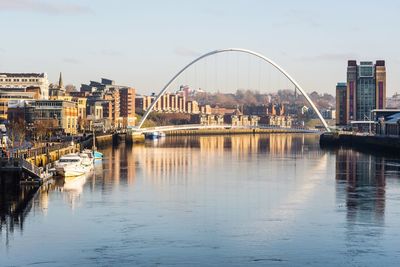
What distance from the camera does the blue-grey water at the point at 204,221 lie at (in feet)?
73.4

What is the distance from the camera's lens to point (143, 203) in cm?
3269

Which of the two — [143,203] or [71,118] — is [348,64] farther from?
[143,203]

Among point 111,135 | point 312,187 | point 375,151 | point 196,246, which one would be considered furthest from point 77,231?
point 111,135

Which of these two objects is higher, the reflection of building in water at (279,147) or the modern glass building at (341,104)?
the modern glass building at (341,104)

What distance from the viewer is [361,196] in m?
35.0

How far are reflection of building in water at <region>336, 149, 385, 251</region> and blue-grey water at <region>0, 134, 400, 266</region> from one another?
0.04 metres

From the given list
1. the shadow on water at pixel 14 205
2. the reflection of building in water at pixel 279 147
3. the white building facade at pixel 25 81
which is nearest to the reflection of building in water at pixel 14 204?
the shadow on water at pixel 14 205

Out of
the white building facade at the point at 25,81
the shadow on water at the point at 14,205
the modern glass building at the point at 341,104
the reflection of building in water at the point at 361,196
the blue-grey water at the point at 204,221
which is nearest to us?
the blue-grey water at the point at 204,221

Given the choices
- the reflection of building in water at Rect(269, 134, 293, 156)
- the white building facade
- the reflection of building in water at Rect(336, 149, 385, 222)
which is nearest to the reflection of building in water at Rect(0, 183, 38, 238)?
the reflection of building in water at Rect(336, 149, 385, 222)

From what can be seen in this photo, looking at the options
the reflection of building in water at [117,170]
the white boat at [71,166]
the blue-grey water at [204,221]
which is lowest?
the blue-grey water at [204,221]

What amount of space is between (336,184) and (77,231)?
716 inches

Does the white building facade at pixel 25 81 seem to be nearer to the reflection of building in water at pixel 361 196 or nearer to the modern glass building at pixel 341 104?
the modern glass building at pixel 341 104

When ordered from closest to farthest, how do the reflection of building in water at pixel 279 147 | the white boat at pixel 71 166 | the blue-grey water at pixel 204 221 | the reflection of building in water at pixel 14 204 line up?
the blue-grey water at pixel 204 221, the reflection of building in water at pixel 14 204, the white boat at pixel 71 166, the reflection of building in water at pixel 279 147

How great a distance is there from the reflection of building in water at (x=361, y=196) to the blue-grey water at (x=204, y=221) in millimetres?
42
